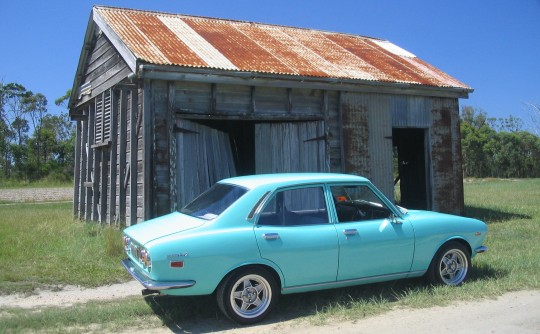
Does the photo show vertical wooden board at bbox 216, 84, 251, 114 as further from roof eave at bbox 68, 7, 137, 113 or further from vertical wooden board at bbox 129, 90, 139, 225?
roof eave at bbox 68, 7, 137, 113

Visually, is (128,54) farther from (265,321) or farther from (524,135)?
(524,135)

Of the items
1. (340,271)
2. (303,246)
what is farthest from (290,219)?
(340,271)

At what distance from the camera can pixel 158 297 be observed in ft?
19.7

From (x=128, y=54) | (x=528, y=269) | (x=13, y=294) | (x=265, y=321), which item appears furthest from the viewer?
(x=128, y=54)

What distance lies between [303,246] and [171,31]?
838 cm

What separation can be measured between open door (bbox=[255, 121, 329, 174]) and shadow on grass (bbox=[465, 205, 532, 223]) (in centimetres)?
503

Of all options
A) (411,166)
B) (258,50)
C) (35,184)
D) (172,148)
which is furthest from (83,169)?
(35,184)

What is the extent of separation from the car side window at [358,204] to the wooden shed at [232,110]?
179 inches

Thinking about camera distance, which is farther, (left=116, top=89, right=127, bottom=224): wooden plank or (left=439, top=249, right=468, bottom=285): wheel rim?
(left=116, top=89, right=127, bottom=224): wooden plank

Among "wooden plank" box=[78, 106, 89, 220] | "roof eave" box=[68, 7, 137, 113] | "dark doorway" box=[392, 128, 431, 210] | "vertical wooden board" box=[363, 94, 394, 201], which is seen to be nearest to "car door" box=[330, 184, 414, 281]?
"roof eave" box=[68, 7, 137, 113]

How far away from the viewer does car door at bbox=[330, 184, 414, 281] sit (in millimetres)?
5496

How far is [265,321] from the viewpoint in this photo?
511 centimetres

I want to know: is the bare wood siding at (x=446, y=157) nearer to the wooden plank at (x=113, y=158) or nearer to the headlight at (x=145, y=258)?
the wooden plank at (x=113, y=158)

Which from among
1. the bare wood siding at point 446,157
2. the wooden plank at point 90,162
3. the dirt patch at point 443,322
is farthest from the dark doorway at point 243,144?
the dirt patch at point 443,322
